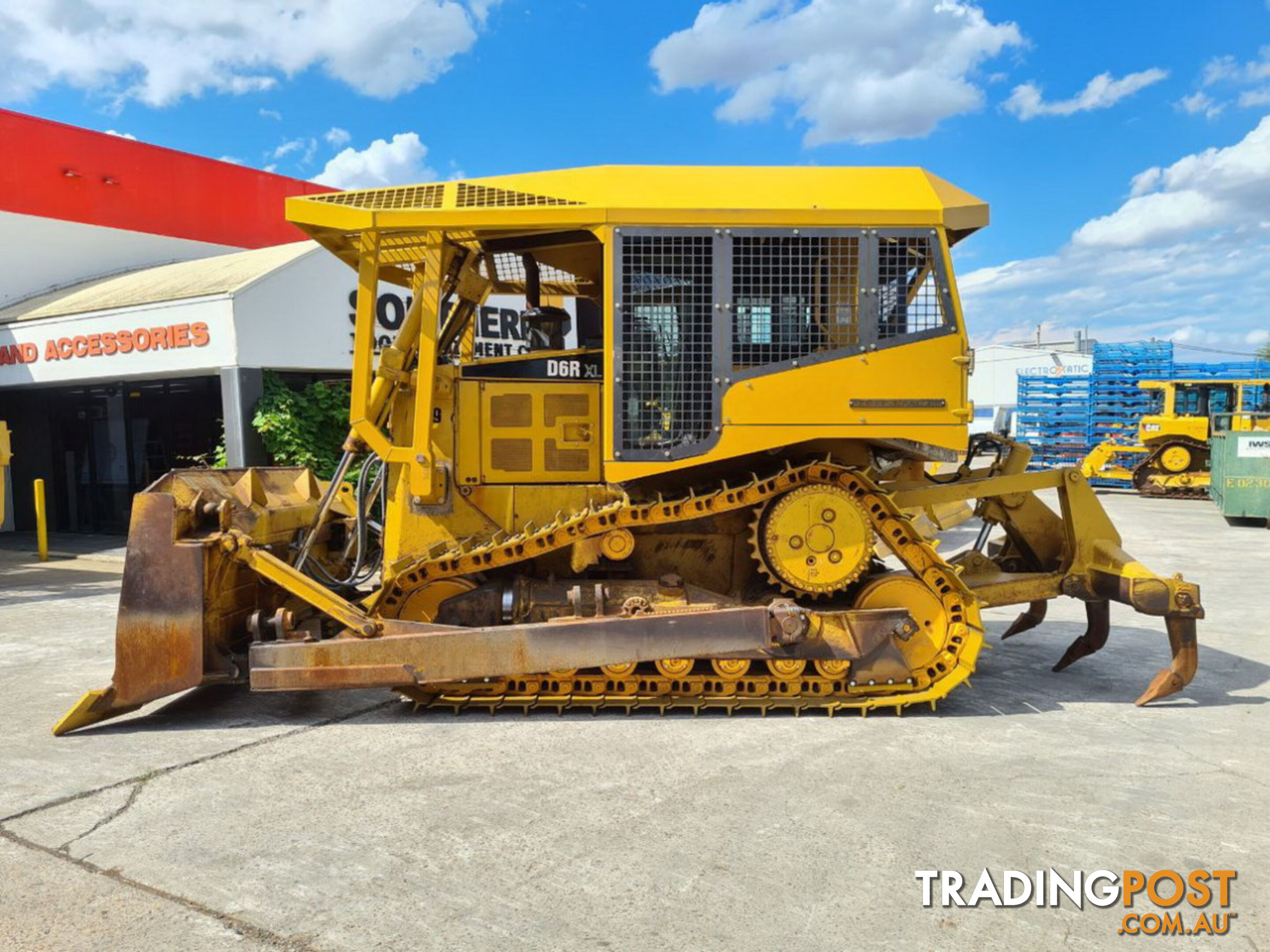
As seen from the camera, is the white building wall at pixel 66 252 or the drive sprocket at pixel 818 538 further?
the white building wall at pixel 66 252

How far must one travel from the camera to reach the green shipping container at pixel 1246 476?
49.9 ft

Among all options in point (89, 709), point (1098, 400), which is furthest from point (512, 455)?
point (1098, 400)

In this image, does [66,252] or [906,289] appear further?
[66,252]

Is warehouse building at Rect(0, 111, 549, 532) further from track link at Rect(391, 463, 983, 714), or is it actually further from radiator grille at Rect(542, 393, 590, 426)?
track link at Rect(391, 463, 983, 714)

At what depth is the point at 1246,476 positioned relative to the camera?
15.4 m

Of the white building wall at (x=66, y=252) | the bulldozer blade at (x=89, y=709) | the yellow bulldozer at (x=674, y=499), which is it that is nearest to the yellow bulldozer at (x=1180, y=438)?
the yellow bulldozer at (x=674, y=499)

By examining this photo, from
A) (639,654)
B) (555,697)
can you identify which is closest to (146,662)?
(555,697)

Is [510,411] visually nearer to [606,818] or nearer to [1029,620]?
[606,818]

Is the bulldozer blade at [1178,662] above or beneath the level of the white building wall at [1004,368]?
beneath

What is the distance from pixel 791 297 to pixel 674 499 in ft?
4.44

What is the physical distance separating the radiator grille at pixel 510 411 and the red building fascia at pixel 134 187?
35.2 feet

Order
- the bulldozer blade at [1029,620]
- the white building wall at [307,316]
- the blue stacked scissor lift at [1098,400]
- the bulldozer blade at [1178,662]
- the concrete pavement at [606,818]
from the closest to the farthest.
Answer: the concrete pavement at [606,818], the bulldozer blade at [1178,662], the bulldozer blade at [1029,620], the white building wall at [307,316], the blue stacked scissor lift at [1098,400]

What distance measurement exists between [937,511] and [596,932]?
468 centimetres

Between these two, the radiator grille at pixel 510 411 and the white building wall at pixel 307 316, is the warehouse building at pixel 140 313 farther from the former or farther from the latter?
the radiator grille at pixel 510 411
